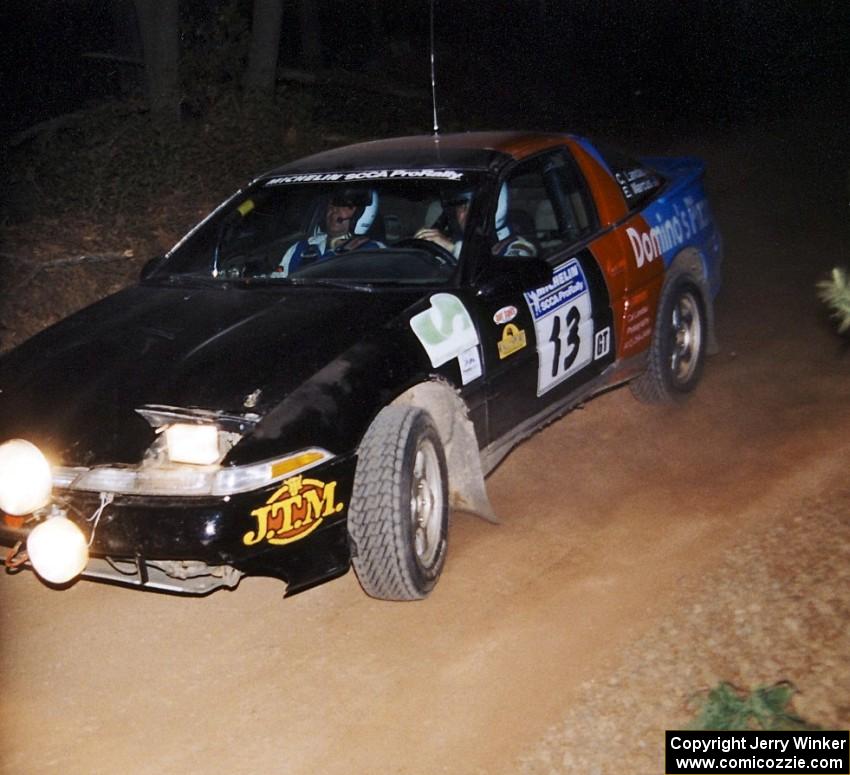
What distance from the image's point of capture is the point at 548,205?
5812 mm

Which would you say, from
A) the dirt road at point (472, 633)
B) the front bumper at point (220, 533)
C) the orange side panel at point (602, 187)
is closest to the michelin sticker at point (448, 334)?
the front bumper at point (220, 533)

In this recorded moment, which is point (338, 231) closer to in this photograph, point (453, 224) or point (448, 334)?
point (453, 224)

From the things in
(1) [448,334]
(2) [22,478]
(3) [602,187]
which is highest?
(3) [602,187]

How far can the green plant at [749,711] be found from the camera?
131 inches

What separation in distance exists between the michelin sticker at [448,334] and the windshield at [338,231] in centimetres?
25

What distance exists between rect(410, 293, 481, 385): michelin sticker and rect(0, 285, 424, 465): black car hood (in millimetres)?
103

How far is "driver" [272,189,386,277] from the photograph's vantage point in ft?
18.1

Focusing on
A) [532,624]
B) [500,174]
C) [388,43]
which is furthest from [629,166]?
[388,43]

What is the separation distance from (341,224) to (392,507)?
1989mm

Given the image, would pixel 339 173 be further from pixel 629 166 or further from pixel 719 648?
pixel 719 648

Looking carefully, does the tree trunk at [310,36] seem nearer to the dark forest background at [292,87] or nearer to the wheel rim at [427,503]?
the dark forest background at [292,87]

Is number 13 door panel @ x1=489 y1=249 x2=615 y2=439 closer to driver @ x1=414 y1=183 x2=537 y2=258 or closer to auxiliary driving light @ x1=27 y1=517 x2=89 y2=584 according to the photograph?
driver @ x1=414 y1=183 x2=537 y2=258

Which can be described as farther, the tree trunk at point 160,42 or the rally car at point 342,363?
the tree trunk at point 160,42

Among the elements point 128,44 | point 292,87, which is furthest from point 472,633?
point 128,44
